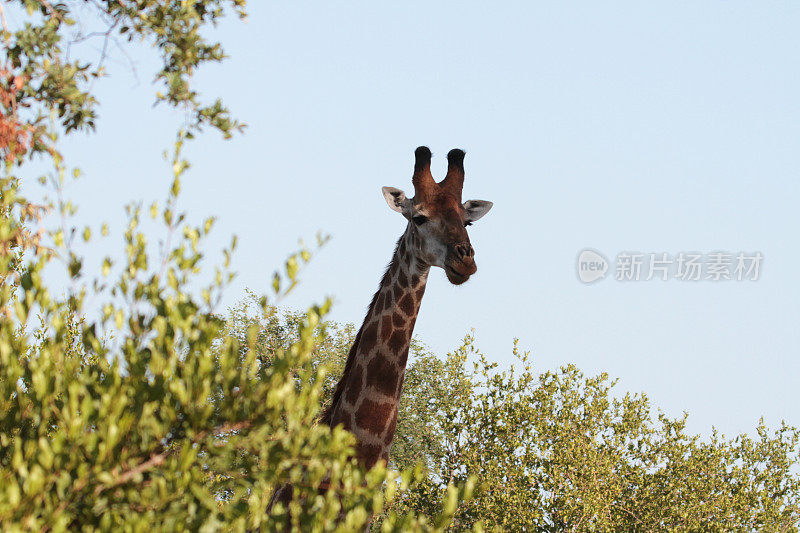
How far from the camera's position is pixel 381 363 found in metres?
12.5

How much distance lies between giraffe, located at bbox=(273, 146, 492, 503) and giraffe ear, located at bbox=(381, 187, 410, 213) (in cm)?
2

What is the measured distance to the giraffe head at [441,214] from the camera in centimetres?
1218

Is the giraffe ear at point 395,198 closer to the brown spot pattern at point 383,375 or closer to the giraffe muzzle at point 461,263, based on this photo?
the giraffe muzzle at point 461,263

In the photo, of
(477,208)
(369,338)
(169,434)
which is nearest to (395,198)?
(477,208)

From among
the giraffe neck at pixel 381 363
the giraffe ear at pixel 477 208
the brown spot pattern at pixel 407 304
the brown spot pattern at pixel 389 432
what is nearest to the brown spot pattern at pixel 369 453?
the giraffe neck at pixel 381 363

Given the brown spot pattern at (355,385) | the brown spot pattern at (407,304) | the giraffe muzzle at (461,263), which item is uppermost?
the giraffe muzzle at (461,263)

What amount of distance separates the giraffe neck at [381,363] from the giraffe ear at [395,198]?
19.9 inches

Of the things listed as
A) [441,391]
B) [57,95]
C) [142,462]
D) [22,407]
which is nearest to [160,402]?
[142,462]

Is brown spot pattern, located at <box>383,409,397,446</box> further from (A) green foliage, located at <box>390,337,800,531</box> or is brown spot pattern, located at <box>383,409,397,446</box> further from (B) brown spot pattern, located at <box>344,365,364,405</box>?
(A) green foliage, located at <box>390,337,800,531</box>

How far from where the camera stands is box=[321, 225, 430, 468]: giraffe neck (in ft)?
39.8

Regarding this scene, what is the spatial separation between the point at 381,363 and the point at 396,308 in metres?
0.87

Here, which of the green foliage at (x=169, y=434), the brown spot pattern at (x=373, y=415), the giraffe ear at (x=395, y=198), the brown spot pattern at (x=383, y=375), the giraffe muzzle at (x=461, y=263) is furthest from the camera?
the giraffe ear at (x=395, y=198)

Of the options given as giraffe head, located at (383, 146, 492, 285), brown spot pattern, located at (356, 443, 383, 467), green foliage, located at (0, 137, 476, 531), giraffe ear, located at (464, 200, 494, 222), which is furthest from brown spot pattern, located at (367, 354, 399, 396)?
green foliage, located at (0, 137, 476, 531)

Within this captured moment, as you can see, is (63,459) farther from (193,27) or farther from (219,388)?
(193,27)
